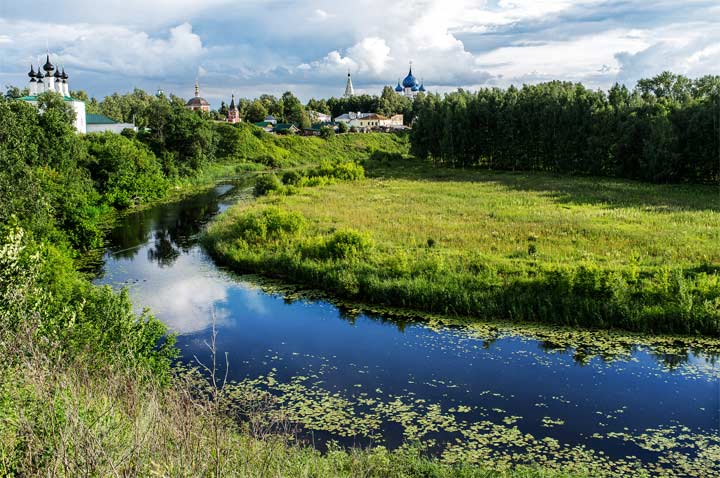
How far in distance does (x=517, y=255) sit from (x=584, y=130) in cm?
4220

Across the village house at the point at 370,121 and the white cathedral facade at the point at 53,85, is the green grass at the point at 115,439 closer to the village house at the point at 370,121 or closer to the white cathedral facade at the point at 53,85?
the white cathedral facade at the point at 53,85

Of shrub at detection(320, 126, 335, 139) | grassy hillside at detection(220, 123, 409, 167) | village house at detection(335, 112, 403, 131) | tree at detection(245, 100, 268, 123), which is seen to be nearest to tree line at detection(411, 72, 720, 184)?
grassy hillside at detection(220, 123, 409, 167)

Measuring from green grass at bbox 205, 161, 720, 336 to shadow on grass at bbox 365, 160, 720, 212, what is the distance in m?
0.28

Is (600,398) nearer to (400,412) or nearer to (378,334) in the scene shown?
(400,412)

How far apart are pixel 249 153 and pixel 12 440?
3348 inches

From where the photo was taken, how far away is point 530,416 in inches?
571

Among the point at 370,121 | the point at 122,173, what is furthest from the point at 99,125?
the point at 370,121

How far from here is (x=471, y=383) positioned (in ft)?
53.6

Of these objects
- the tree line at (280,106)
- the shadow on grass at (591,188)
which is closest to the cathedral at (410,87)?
the tree line at (280,106)

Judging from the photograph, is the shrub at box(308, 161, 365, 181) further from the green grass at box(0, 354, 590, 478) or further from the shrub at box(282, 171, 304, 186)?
the green grass at box(0, 354, 590, 478)

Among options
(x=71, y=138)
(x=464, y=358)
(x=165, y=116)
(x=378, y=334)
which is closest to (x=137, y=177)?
(x=71, y=138)

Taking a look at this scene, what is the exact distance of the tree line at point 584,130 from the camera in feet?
169

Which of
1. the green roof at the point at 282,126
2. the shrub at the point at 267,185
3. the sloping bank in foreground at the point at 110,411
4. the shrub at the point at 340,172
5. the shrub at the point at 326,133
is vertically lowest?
the sloping bank in foreground at the point at 110,411

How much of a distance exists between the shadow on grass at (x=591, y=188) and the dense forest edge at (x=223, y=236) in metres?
3.73
